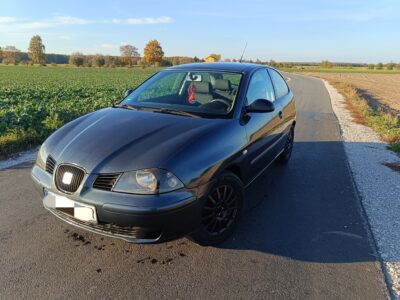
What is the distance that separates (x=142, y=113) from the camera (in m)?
3.57

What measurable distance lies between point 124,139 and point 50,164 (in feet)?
2.35

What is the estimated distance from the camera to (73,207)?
2.66 m

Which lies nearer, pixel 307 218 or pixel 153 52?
pixel 307 218

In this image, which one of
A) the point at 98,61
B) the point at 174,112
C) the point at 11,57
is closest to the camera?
the point at 174,112

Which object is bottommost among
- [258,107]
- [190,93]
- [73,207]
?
[73,207]

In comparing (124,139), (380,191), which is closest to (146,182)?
(124,139)

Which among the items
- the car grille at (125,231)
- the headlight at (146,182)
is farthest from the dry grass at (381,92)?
the car grille at (125,231)

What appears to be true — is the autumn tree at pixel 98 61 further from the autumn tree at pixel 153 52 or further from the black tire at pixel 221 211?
the black tire at pixel 221 211

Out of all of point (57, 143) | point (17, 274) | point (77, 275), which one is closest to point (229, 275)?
point (77, 275)

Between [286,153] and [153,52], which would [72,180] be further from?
[153,52]

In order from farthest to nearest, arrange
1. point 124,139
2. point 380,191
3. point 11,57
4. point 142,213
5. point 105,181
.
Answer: point 11,57, point 380,191, point 124,139, point 105,181, point 142,213

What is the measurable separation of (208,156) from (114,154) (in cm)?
80

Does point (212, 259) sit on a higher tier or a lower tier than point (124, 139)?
lower

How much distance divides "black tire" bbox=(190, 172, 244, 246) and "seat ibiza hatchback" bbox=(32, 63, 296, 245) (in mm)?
10
